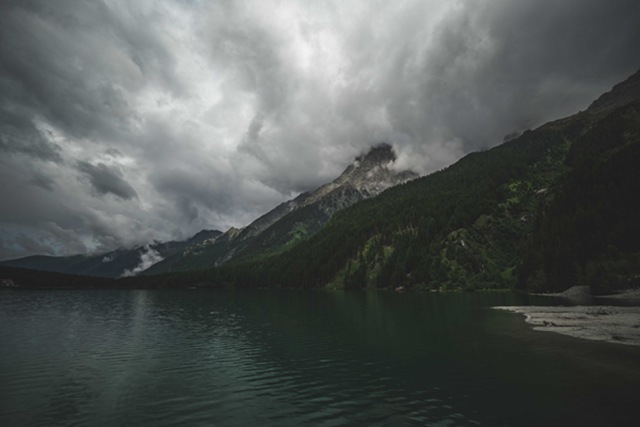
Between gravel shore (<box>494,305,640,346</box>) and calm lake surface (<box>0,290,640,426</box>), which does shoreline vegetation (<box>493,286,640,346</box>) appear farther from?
calm lake surface (<box>0,290,640,426</box>)

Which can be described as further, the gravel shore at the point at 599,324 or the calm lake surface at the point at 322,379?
the gravel shore at the point at 599,324

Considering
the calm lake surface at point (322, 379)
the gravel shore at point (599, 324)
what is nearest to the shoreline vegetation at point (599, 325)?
the gravel shore at point (599, 324)

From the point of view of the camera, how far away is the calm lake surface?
77.3 ft

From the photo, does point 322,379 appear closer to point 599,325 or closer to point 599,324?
point 599,325

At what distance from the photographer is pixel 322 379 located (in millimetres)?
32875

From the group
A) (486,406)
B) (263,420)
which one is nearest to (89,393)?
(263,420)

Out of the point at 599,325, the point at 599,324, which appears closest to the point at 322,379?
the point at 599,325

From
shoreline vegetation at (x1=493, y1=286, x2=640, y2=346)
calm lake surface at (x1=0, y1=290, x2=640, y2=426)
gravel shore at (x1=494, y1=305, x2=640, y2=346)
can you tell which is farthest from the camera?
gravel shore at (x1=494, y1=305, x2=640, y2=346)

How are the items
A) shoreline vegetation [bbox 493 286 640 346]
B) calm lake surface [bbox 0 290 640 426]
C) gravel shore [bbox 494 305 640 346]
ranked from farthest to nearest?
gravel shore [bbox 494 305 640 346]
shoreline vegetation [bbox 493 286 640 346]
calm lake surface [bbox 0 290 640 426]

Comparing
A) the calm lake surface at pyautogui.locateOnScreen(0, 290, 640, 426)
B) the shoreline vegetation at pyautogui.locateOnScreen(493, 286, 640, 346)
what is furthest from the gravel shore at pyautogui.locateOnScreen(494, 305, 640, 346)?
the calm lake surface at pyautogui.locateOnScreen(0, 290, 640, 426)

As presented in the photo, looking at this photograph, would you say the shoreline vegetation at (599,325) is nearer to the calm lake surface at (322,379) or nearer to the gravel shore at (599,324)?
the gravel shore at (599,324)

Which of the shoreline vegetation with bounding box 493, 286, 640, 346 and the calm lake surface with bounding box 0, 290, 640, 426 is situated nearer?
the calm lake surface with bounding box 0, 290, 640, 426

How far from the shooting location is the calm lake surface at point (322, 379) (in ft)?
77.3

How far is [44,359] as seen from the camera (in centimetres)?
4225
